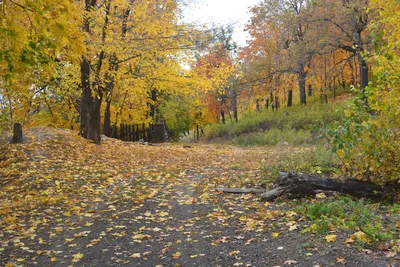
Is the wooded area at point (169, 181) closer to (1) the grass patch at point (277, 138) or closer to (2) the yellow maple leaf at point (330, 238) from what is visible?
(2) the yellow maple leaf at point (330, 238)

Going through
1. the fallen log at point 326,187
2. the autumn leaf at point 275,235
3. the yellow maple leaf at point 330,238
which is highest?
the fallen log at point 326,187

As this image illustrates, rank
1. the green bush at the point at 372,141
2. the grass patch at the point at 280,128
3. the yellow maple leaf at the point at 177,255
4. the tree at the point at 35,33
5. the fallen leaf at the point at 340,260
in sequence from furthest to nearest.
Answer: the grass patch at the point at 280,128 < the green bush at the point at 372,141 < the yellow maple leaf at the point at 177,255 < the tree at the point at 35,33 < the fallen leaf at the point at 340,260

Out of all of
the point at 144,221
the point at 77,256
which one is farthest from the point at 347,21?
the point at 77,256

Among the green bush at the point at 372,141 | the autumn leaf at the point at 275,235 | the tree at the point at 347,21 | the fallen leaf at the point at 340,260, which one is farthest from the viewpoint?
the tree at the point at 347,21

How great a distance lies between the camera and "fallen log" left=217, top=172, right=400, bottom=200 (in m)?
6.41

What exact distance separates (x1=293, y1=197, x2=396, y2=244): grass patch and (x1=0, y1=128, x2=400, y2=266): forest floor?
155mm

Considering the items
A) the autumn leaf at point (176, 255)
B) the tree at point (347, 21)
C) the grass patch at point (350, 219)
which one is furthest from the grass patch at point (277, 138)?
the autumn leaf at point (176, 255)

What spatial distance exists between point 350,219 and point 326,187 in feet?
5.64

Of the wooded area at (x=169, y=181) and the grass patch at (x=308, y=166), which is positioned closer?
the wooded area at (x=169, y=181)

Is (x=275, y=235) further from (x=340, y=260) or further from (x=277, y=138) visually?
(x=277, y=138)

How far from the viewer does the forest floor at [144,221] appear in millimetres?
4555

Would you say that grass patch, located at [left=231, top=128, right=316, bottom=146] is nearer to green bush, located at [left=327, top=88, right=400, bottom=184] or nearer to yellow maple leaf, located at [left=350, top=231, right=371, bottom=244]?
green bush, located at [left=327, top=88, right=400, bottom=184]

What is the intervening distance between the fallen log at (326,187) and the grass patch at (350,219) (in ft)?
1.57

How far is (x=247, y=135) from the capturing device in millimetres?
24938
